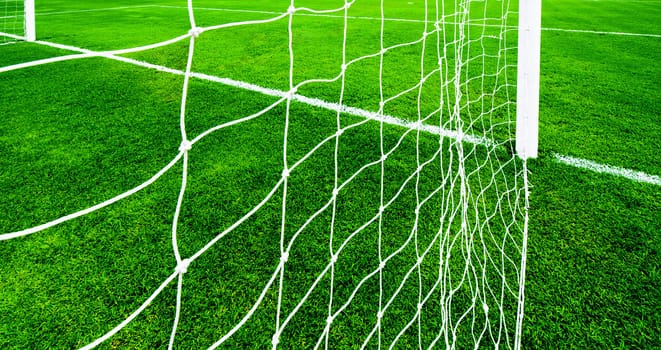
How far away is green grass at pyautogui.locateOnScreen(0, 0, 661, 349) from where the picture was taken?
1365 mm

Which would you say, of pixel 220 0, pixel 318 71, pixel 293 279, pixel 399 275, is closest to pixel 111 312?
pixel 293 279

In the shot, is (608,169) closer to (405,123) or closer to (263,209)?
(405,123)

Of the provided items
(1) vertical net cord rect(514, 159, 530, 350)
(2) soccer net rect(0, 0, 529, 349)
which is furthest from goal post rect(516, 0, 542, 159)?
(1) vertical net cord rect(514, 159, 530, 350)

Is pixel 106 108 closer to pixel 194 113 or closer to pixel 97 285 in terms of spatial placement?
pixel 194 113

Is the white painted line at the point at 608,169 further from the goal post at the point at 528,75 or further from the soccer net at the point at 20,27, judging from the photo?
the soccer net at the point at 20,27

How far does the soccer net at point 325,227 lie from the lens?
1312 mm

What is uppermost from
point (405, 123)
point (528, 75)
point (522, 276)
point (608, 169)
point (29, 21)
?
point (29, 21)

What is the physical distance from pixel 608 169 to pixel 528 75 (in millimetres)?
624

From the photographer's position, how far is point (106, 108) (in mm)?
3000

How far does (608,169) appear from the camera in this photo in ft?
7.11

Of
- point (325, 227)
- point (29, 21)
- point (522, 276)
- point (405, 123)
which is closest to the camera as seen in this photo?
point (522, 276)

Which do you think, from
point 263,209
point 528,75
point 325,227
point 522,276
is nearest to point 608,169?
point 528,75

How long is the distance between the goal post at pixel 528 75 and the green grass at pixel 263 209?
14 cm

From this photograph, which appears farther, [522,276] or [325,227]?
[325,227]
